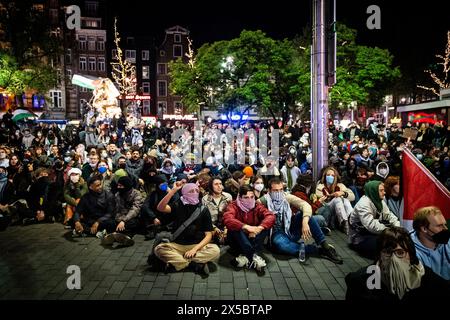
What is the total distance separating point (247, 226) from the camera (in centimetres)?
608

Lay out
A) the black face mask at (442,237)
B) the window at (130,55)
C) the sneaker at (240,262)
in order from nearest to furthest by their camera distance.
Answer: the black face mask at (442,237), the sneaker at (240,262), the window at (130,55)

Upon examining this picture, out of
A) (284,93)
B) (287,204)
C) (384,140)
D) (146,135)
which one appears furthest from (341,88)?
(287,204)

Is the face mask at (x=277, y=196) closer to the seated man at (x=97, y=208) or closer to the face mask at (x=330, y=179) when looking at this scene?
the face mask at (x=330, y=179)

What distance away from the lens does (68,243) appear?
24.4 ft

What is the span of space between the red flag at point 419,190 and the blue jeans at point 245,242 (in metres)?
2.43

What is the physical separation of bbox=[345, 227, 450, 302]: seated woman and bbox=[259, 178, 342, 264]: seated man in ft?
9.35

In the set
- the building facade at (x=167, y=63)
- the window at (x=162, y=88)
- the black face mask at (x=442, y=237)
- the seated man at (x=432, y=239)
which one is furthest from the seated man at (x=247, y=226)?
the window at (x=162, y=88)

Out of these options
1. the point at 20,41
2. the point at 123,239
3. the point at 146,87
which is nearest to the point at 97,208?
the point at 123,239

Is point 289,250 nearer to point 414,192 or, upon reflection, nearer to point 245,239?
point 245,239

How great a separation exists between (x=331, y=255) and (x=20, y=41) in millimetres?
29701

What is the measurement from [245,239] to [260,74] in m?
24.3

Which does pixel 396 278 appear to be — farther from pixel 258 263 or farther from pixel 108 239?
pixel 108 239

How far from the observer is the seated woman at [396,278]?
3.34 meters

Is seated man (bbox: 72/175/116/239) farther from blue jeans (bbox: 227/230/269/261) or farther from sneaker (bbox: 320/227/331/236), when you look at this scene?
sneaker (bbox: 320/227/331/236)
